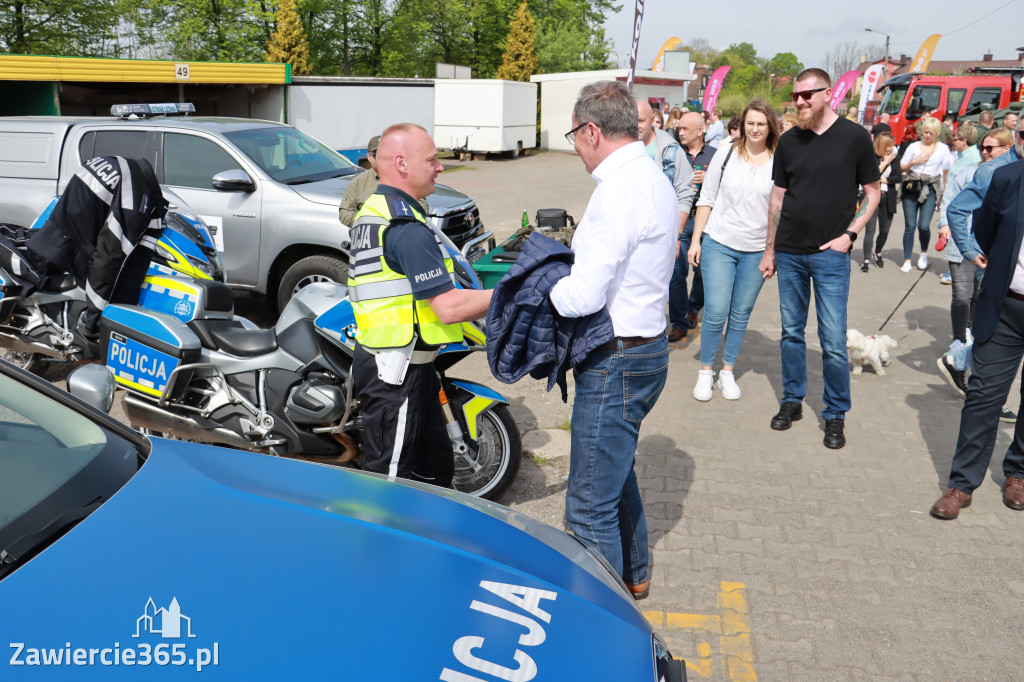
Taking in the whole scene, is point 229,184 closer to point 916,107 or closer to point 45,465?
point 45,465

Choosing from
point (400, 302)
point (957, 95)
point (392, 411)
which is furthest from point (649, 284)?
point (957, 95)

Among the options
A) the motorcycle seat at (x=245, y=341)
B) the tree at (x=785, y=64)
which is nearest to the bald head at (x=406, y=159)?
the motorcycle seat at (x=245, y=341)

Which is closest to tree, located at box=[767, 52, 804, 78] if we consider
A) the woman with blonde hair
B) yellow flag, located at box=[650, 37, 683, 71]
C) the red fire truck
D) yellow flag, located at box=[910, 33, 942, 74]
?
yellow flag, located at box=[650, 37, 683, 71]

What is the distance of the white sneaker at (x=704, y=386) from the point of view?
19.6 ft

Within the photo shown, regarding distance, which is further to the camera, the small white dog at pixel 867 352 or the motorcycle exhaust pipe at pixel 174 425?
the small white dog at pixel 867 352

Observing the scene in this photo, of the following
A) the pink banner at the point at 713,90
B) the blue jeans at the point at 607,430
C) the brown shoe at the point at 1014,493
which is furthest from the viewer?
the pink banner at the point at 713,90

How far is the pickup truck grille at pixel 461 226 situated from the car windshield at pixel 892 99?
70.0 ft

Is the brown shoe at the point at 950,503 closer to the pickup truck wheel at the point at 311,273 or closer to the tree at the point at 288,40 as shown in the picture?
the pickup truck wheel at the point at 311,273

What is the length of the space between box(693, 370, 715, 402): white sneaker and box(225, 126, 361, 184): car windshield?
4056 mm

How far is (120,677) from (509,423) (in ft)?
9.17

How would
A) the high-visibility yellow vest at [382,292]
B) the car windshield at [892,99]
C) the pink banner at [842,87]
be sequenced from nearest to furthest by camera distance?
1. the high-visibility yellow vest at [382,292]
2. the car windshield at [892,99]
3. the pink banner at [842,87]

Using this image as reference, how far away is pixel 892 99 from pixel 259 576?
2802 cm

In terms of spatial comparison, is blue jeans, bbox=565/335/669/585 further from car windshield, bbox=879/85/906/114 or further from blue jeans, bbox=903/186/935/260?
car windshield, bbox=879/85/906/114

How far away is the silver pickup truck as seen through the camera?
7301 mm
